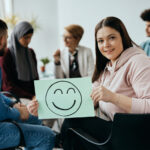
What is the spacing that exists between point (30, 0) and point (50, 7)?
46 cm

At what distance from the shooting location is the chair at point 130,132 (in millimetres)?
945

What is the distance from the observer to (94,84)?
4.97ft

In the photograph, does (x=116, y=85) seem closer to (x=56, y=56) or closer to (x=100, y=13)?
(x=56, y=56)

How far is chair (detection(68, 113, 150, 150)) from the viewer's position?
3.10 feet

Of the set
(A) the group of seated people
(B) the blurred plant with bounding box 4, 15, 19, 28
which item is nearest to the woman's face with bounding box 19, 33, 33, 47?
(A) the group of seated people

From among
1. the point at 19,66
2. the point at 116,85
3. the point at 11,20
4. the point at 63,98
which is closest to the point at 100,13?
the point at 19,66

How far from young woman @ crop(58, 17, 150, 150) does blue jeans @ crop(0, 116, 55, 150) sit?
4.4 inches

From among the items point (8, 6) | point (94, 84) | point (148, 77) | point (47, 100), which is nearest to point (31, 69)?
point (94, 84)

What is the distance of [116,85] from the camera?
1.23 m

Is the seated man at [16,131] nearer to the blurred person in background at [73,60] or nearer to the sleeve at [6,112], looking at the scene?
the sleeve at [6,112]

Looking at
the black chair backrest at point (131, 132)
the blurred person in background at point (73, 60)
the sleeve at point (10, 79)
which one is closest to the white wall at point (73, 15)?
the blurred person in background at point (73, 60)

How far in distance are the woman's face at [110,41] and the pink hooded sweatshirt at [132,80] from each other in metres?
0.06

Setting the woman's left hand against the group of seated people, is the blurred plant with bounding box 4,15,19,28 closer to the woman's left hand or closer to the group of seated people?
the group of seated people

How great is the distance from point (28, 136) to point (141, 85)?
2.33 ft
